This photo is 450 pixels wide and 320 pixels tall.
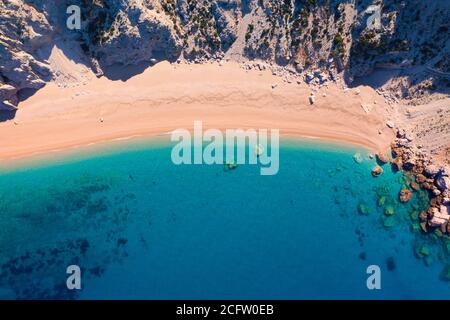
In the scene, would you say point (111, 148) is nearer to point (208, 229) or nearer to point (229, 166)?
point (229, 166)

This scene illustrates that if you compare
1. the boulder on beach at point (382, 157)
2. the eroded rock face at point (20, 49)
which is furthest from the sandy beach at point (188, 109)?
the eroded rock face at point (20, 49)

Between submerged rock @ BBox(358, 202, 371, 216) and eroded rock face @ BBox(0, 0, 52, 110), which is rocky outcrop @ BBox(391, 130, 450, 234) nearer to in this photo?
submerged rock @ BBox(358, 202, 371, 216)

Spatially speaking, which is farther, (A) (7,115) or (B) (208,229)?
(A) (7,115)

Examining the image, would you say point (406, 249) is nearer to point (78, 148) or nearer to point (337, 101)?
point (337, 101)

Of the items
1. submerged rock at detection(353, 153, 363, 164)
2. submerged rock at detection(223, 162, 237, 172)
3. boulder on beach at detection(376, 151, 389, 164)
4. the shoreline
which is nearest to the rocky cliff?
the shoreline

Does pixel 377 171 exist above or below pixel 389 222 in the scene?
above

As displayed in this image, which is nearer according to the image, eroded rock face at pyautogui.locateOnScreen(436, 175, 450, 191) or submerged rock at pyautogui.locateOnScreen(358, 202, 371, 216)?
eroded rock face at pyautogui.locateOnScreen(436, 175, 450, 191)

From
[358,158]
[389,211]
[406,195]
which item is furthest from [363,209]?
[358,158]
